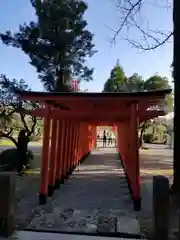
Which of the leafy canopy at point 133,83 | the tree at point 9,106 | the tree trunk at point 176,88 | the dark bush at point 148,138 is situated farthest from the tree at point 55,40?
the dark bush at point 148,138

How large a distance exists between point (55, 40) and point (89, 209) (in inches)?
520

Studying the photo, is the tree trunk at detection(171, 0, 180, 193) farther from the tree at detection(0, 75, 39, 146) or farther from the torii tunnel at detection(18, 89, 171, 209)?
the tree at detection(0, 75, 39, 146)

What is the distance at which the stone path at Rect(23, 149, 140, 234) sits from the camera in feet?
18.1

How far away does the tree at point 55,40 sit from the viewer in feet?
59.4

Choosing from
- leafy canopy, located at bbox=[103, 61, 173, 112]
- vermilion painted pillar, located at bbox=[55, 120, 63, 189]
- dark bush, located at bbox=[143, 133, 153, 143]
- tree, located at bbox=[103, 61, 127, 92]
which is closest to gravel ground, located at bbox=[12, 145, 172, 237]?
vermilion painted pillar, located at bbox=[55, 120, 63, 189]

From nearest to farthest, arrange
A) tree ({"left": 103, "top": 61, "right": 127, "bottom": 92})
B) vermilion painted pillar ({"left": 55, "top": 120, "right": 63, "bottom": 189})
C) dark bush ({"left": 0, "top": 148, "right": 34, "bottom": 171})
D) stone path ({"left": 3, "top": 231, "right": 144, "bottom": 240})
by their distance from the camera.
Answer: stone path ({"left": 3, "top": 231, "right": 144, "bottom": 240})
vermilion painted pillar ({"left": 55, "top": 120, "right": 63, "bottom": 189})
dark bush ({"left": 0, "top": 148, "right": 34, "bottom": 171})
tree ({"left": 103, "top": 61, "right": 127, "bottom": 92})

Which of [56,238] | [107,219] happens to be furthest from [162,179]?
[107,219]

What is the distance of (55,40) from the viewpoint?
18.3m

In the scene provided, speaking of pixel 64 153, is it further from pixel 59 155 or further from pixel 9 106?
pixel 9 106

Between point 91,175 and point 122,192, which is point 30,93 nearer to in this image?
point 122,192

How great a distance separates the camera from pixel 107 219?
6012 mm

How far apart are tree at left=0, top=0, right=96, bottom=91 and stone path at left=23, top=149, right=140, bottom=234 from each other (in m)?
9.29

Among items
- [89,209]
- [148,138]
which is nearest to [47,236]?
[89,209]

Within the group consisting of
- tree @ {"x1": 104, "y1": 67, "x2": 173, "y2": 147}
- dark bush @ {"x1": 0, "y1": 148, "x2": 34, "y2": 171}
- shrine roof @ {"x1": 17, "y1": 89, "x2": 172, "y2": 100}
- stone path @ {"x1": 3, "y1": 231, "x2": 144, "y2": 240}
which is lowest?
stone path @ {"x1": 3, "y1": 231, "x2": 144, "y2": 240}
